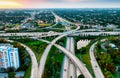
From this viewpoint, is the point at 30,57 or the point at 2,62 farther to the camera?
the point at 30,57

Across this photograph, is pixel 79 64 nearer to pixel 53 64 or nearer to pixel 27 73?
pixel 53 64

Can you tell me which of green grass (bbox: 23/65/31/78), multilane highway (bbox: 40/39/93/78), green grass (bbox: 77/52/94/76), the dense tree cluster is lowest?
the dense tree cluster

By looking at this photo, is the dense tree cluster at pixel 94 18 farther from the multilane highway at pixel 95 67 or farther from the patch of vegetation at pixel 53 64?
the patch of vegetation at pixel 53 64

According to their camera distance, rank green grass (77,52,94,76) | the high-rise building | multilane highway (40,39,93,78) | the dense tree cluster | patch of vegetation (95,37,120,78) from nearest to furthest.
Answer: multilane highway (40,39,93,78) → patch of vegetation (95,37,120,78) → the high-rise building → green grass (77,52,94,76) → the dense tree cluster

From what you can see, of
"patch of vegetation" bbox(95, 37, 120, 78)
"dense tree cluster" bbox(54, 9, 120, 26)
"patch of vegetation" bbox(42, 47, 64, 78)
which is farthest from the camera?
"dense tree cluster" bbox(54, 9, 120, 26)

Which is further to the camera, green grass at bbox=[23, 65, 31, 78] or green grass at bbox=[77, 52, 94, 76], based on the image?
green grass at bbox=[77, 52, 94, 76]

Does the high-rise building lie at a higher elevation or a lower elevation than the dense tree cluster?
higher

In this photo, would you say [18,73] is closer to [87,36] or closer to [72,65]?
[72,65]

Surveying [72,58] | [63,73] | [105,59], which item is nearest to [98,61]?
[105,59]

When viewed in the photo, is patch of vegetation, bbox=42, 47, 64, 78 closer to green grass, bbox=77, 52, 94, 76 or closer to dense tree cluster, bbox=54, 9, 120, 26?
green grass, bbox=77, 52, 94, 76

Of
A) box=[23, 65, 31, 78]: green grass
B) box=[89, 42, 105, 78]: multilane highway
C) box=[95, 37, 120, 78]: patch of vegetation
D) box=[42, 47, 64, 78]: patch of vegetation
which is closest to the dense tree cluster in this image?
box=[95, 37, 120, 78]: patch of vegetation

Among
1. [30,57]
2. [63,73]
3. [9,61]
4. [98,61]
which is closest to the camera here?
[63,73]
